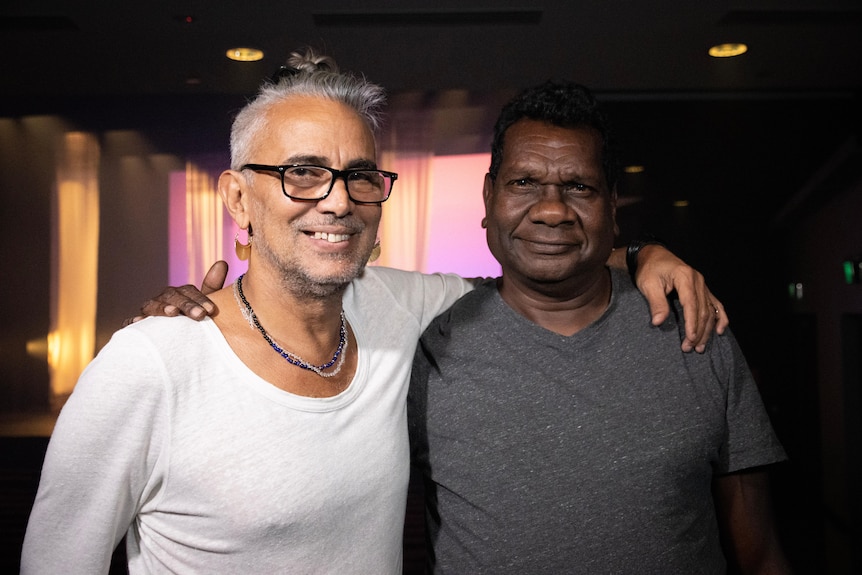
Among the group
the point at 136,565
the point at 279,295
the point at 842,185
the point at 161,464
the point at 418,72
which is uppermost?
the point at 418,72

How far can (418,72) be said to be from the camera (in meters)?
4.05

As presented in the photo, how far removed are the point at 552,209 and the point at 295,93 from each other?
0.59m

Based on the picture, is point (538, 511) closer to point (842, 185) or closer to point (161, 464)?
point (161, 464)

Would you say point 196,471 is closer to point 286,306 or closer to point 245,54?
point 286,306

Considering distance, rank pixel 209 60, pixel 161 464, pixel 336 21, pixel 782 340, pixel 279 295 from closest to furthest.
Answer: pixel 161 464, pixel 279 295, pixel 336 21, pixel 209 60, pixel 782 340

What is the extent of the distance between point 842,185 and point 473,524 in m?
4.37

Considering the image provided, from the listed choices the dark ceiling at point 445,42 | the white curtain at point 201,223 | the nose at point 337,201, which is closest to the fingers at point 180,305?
the nose at point 337,201

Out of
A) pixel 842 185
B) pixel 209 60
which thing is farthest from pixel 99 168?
pixel 842 185

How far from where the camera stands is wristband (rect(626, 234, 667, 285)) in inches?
69.2

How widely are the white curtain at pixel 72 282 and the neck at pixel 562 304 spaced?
3836 mm

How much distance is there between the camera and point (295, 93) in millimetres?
1391

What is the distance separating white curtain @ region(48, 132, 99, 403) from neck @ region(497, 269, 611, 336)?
3.84m

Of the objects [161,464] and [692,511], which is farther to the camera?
[692,511]

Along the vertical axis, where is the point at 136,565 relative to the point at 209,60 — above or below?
below
